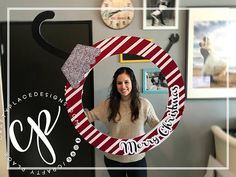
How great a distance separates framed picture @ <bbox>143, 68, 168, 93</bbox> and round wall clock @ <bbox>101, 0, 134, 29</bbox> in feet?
0.59

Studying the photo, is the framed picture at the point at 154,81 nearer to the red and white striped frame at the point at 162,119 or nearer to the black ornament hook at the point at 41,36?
the red and white striped frame at the point at 162,119

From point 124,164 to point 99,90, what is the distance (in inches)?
10.8

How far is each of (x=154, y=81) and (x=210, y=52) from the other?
0.21 metres

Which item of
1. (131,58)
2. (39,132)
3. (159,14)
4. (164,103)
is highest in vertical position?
(159,14)

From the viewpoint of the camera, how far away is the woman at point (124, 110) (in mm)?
896

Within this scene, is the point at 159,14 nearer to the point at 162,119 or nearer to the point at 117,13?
the point at 117,13

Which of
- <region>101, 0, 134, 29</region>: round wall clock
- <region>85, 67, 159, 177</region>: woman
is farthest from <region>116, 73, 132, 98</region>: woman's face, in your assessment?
<region>101, 0, 134, 29</region>: round wall clock

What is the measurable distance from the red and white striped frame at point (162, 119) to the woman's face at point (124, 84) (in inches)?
3.3

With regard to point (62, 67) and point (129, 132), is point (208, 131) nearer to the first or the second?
point (129, 132)

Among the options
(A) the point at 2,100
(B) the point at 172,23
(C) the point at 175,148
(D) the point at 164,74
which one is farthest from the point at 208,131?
(A) the point at 2,100

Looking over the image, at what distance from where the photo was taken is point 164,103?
2.98 feet

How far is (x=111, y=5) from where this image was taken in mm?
898

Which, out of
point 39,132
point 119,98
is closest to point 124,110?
point 119,98

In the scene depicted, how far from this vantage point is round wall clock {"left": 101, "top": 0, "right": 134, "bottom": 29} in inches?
35.3
